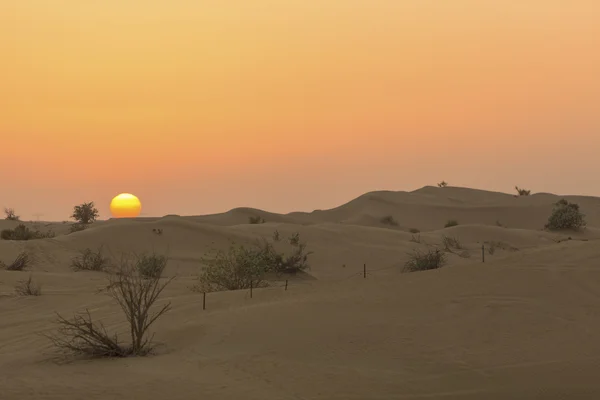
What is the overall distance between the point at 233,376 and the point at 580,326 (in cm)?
405

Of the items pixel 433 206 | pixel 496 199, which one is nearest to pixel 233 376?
pixel 433 206

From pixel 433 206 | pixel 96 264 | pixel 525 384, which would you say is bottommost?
pixel 525 384

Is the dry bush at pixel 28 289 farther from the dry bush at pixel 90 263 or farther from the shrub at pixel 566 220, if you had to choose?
the shrub at pixel 566 220

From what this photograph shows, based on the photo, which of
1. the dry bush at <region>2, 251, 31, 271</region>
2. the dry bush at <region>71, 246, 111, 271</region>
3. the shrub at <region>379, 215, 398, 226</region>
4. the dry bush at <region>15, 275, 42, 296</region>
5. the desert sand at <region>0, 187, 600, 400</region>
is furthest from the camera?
the shrub at <region>379, 215, 398, 226</region>

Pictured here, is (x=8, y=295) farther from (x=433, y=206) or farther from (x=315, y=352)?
(x=433, y=206)

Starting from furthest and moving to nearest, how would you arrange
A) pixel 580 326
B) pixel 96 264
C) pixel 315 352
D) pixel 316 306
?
pixel 96 264 → pixel 316 306 → pixel 580 326 → pixel 315 352

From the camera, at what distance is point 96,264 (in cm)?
1773

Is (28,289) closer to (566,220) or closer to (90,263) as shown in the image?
→ (90,263)

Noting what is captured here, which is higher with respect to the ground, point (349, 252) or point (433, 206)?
point (433, 206)

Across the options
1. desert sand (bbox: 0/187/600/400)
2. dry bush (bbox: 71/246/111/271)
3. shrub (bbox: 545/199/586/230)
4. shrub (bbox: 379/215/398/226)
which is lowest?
desert sand (bbox: 0/187/600/400)

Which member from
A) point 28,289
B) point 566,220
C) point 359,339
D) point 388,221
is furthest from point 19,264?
point 388,221

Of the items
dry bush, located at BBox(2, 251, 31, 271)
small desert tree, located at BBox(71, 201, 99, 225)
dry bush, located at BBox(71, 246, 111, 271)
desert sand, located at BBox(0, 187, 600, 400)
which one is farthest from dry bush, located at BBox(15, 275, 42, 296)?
small desert tree, located at BBox(71, 201, 99, 225)

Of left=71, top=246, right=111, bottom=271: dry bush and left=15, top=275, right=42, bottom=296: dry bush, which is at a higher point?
left=71, top=246, right=111, bottom=271: dry bush

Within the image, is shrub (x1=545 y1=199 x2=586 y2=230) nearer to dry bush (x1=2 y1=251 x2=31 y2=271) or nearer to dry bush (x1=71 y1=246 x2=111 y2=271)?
dry bush (x1=71 y1=246 x2=111 y2=271)
